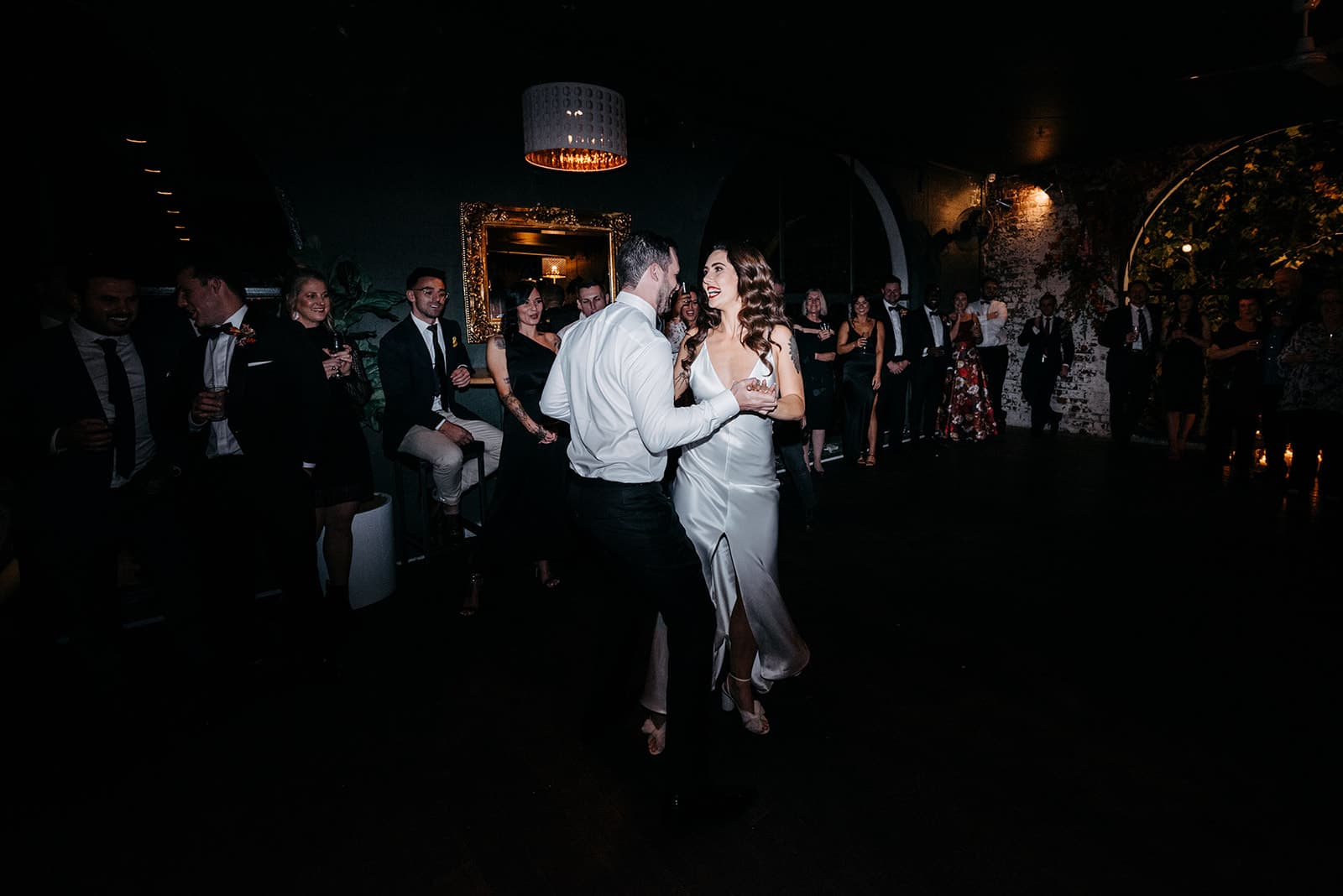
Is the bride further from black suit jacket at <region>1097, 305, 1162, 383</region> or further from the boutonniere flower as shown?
black suit jacket at <region>1097, 305, 1162, 383</region>

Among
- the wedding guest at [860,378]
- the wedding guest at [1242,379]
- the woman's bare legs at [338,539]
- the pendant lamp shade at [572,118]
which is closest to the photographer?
the woman's bare legs at [338,539]

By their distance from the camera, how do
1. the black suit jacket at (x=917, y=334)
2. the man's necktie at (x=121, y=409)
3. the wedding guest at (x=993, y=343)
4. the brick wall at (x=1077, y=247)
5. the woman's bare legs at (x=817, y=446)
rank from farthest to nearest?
the wedding guest at (x=993, y=343) → the brick wall at (x=1077, y=247) → the black suit jacket at (x=917, y=334) → the woman's bare legs at (x=817, y=446) → the man's necktie at (x=121, y=409)

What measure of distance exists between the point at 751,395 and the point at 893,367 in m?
5.97

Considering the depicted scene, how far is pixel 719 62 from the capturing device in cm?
535

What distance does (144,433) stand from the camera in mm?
2736

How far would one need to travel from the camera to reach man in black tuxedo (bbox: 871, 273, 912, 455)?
24.2ft

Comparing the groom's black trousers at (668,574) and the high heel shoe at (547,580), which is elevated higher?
the groom's black trousers at (668,574)

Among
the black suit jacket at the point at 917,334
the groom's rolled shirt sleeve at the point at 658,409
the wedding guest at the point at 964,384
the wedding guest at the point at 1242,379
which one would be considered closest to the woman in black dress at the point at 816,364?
the black suit jacket at the point at 917,334

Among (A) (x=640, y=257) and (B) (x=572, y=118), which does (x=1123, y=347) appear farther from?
(A) (x=640, y=257)

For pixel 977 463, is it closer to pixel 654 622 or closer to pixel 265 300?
pixel 654 622

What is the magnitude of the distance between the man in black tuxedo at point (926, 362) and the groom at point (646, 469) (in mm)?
6175

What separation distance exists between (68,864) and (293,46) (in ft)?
13.4

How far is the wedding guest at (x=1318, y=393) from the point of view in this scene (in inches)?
207

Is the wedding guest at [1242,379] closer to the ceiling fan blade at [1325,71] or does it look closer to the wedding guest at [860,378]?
the ceiling fan blade at [1325,71]
